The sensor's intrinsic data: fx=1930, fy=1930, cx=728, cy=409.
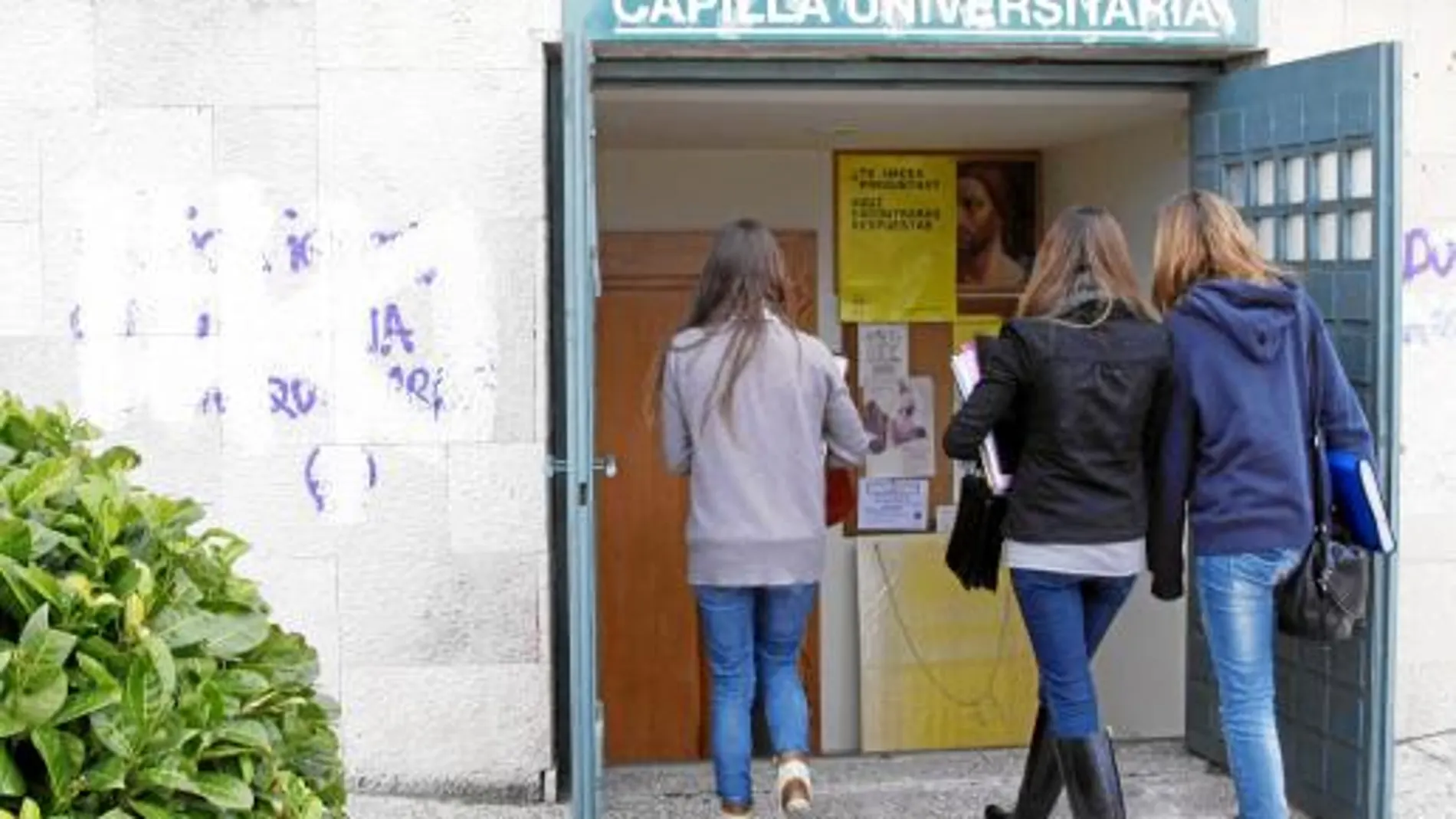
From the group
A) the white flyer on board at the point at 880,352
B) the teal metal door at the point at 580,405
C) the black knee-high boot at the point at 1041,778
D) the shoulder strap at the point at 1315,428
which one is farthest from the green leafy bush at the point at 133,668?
the white flyer on board at the point at 880,352

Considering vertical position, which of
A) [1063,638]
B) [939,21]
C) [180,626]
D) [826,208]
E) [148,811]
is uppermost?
[939,21]

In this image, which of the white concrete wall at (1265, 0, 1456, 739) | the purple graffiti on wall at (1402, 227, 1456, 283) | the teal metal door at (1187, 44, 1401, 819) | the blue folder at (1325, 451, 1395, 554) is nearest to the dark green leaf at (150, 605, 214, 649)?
the blue folder at (1325, 451, 1395, 554)

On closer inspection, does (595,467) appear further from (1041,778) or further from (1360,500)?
(1360,500)

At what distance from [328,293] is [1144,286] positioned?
10.4 ft

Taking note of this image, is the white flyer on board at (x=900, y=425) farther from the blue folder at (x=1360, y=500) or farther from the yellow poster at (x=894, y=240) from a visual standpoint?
the blue folder at (x=1360, y=500)

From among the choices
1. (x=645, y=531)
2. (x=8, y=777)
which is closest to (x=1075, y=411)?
(x=8, y=777)

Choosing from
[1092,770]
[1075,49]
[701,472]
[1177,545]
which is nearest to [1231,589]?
[1177,545]

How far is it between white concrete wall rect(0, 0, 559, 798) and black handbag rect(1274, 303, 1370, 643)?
81.4 inches

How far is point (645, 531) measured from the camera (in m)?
8.09

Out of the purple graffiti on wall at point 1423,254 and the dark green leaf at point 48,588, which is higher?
the purple graffiti on wall at point 1423,254

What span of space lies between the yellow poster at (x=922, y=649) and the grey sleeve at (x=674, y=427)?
318 cm

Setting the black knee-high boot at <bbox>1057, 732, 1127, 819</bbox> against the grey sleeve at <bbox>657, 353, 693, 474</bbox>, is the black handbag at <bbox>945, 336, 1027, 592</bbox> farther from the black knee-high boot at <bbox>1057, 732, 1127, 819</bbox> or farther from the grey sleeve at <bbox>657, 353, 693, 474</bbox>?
the grey sleeve at <bbox>657, 353, 693, 474</bbox>

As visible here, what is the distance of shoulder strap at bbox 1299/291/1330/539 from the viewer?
15.3ft

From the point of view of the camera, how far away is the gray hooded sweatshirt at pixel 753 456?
15.9ft
